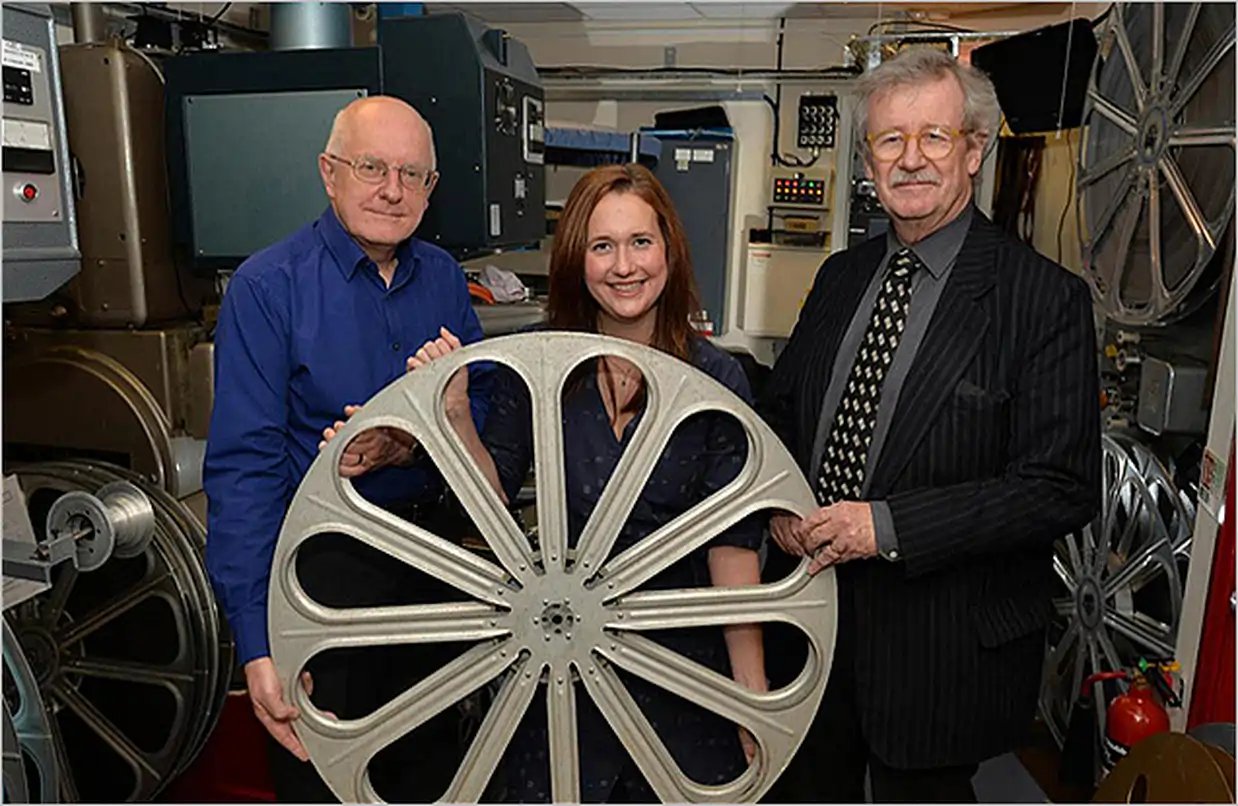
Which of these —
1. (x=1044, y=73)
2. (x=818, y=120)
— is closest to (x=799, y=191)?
(x=818, y=120)

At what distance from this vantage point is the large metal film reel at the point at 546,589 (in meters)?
1.20

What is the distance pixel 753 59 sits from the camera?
480 centimetres

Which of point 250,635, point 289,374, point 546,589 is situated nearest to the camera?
point 546,589

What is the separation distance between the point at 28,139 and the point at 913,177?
4.68 ft

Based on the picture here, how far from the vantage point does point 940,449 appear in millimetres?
1348

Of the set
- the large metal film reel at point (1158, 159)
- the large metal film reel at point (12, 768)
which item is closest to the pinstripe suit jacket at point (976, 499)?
the large metal film reel at point (1158, 159)

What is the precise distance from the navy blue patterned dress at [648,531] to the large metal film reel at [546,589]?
0.27ft

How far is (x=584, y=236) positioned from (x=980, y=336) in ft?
1.95

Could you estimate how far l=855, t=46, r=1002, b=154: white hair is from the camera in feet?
4.40

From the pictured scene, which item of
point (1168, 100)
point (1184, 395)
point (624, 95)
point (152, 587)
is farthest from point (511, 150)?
point (624, 95)

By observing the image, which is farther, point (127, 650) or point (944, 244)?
point (127, 650)

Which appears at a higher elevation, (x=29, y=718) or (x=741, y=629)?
(x=741, y=629)

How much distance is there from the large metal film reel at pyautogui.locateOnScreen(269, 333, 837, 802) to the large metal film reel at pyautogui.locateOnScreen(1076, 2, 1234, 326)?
4.18 feet

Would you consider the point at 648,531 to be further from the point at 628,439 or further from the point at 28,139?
the point at 28,139
